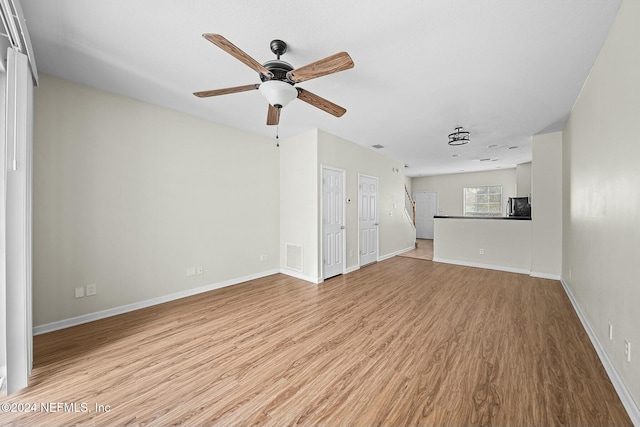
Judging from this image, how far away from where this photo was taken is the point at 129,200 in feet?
10.4

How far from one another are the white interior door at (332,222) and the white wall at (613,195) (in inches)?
132

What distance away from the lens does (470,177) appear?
9.32m

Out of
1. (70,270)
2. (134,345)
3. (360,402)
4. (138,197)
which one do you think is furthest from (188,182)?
(360,402)

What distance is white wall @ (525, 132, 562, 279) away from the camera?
14.5 feet

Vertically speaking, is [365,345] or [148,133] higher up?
[148,133]

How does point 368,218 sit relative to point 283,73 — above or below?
below

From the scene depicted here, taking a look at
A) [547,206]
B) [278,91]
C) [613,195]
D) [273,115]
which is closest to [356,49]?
[278,91]

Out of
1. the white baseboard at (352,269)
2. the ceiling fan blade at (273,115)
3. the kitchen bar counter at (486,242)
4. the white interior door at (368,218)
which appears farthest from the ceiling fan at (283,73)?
the kitchen bar counter at (486,242)

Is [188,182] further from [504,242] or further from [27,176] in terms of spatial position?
[504,242]

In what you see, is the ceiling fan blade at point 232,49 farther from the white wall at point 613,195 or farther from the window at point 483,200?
the window at point 483,200

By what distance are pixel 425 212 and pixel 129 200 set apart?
1005cm

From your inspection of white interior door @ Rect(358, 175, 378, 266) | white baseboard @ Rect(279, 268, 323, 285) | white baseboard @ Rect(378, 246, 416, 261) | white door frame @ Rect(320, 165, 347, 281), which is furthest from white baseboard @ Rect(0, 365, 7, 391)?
white baseboard @ Rect(378, 246, 416, 261)

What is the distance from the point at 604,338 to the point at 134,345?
429cm

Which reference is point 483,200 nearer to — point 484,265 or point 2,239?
point 484,265
